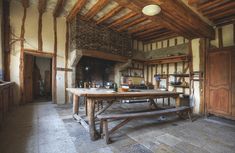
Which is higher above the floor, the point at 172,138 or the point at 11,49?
the point at 11,49

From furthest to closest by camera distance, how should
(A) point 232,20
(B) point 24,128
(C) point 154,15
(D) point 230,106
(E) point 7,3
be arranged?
(E) point 7,3 < (A) point 232,20 < (D) point 230,106 < (C) point 154,15 < (B) point 24,128

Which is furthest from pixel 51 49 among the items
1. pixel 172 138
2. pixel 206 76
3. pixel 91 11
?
pixel 206 76

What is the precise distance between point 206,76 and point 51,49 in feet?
18.6

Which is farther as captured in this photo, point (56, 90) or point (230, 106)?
point (56, 90)

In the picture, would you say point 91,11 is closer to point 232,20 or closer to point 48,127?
point 48,127

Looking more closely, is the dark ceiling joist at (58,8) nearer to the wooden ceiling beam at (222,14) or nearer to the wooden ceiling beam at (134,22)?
the wooden ceiling beam at (134,22)

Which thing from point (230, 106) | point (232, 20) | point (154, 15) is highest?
point (232, 20)

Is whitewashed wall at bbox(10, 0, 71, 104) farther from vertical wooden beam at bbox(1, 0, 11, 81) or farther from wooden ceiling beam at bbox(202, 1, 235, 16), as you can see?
wooden ceiling beam at bbox(202, 1, 235, 16)

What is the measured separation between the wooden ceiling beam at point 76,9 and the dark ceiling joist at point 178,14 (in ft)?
6.57

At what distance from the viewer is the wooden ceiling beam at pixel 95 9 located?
160 inches

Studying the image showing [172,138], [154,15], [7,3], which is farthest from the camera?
[7,3]

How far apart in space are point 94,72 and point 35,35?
9.93 feet

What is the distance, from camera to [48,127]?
2805 millimetres

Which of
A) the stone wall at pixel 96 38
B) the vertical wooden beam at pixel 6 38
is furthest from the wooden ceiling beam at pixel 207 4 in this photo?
the vertical wooden beam at pixel 6 38
